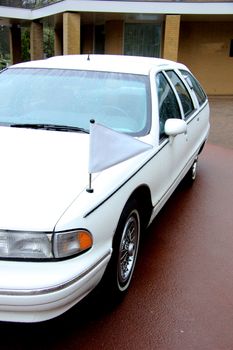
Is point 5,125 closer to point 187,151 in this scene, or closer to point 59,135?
point 59,135

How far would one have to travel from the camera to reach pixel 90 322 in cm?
299

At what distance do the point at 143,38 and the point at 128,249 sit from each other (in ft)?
52.0

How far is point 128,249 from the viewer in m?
3.32

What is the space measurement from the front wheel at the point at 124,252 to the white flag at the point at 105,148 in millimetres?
504

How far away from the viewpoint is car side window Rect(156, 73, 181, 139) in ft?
13.1

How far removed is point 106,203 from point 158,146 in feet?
3.84

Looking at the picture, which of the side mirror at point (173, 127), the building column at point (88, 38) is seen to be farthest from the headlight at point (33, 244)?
the building column at point (88, 38)

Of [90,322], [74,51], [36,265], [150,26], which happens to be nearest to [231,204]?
[90,322]

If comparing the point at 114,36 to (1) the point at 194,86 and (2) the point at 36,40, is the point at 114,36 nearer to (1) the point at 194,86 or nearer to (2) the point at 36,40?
(2) the point at 36,40

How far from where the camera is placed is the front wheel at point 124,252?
116 inches

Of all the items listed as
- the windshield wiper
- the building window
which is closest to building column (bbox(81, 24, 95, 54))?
the building window

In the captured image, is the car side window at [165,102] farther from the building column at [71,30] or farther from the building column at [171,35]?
the building column at [71,30]

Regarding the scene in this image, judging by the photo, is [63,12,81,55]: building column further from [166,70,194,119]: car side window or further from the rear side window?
[166,70,194,119]: car side window

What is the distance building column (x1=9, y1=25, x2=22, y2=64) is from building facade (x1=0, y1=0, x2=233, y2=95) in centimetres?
344
